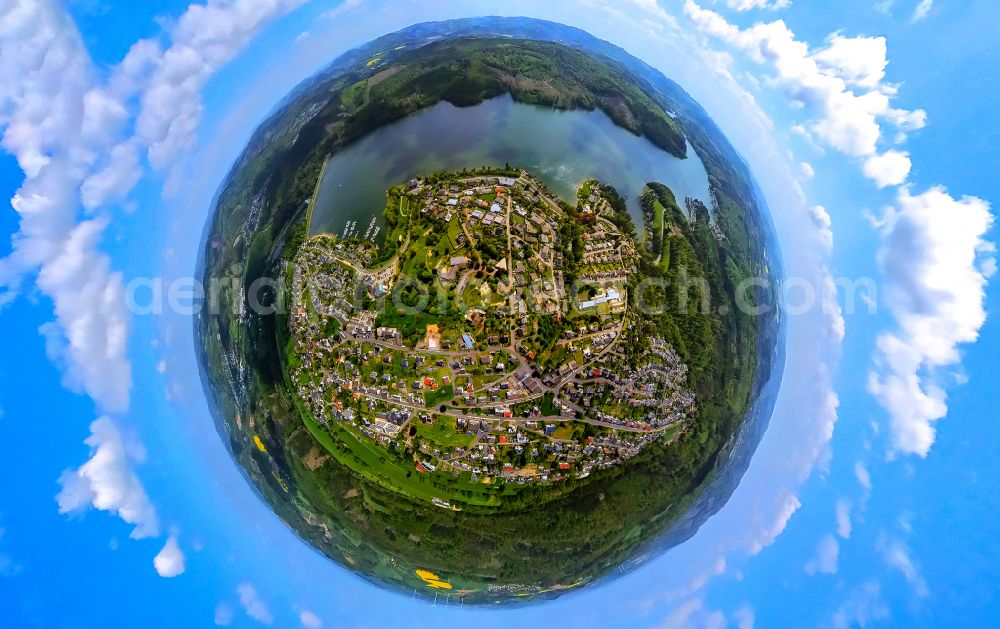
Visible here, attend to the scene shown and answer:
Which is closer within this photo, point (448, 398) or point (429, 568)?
point (448, 398)

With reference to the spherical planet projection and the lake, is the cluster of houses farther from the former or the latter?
the lake

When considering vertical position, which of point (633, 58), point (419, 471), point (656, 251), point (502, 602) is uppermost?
point (633, 58)

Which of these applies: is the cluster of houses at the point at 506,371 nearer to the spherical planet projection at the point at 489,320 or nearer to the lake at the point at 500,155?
the spherical planet projection at the point at 489,320

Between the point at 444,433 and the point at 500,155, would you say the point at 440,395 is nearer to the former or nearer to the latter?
the point at 444,433

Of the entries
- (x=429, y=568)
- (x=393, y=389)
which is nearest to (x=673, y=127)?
(x=393, y=389)

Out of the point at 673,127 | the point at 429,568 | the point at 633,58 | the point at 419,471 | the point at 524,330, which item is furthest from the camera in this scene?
the point at 633,58

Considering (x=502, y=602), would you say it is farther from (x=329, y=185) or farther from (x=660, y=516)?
(x=329, y=185)

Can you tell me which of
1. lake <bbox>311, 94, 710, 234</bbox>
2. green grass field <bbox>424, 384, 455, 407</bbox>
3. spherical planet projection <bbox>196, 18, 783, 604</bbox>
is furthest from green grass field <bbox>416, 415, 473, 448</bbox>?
lake <bbox>311, 94, 710, 234</bbox>
